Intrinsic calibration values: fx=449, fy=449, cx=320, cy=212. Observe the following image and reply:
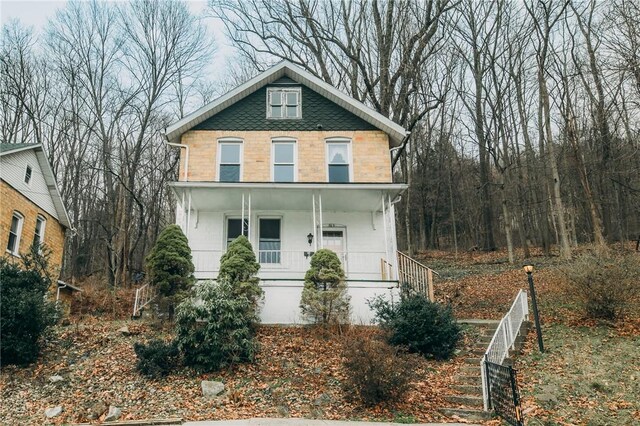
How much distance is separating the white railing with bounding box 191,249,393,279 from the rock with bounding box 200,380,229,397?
5.93 m

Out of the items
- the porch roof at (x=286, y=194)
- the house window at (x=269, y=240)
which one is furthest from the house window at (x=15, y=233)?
the house window at (x=269, y=240)

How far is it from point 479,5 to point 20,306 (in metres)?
25.5

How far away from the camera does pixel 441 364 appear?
33.2 ft

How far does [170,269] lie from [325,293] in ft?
14.6

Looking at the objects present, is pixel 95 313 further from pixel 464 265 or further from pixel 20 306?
pixel 464 265

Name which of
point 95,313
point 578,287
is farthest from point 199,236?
point 578,287

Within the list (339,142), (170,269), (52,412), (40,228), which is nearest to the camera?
(52,412)

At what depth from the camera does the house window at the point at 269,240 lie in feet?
50.7

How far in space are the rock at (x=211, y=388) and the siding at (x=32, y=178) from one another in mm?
12001

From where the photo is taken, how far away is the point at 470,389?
8.68 metres

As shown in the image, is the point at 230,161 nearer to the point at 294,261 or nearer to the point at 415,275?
the point at 294,261

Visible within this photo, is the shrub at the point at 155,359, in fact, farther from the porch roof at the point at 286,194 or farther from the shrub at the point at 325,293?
the porch roof at the point at 286,194

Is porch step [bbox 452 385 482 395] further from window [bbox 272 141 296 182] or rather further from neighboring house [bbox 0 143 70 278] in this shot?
neighboring house [bbox 0 143 70 278]

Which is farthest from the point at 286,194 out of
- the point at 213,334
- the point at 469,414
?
the point at 469,414
